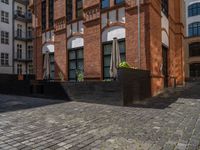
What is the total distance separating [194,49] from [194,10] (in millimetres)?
7390

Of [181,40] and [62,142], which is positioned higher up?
[181,40]

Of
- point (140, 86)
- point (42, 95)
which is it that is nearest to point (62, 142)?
point (140, 86)

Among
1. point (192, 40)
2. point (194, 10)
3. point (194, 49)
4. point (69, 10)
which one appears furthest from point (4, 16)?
point (194, 10)

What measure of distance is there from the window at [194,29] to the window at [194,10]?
6.24 ft

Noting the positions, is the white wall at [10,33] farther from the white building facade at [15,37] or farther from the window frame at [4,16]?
the window frame at [4,16]

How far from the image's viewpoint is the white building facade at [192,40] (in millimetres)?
40438

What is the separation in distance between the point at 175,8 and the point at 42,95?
14.9 m

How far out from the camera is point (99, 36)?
46.0 feet

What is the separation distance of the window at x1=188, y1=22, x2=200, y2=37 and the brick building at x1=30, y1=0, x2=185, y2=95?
23.7 meters

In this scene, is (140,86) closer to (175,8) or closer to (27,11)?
(175,8)

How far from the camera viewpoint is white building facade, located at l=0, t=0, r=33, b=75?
115ft

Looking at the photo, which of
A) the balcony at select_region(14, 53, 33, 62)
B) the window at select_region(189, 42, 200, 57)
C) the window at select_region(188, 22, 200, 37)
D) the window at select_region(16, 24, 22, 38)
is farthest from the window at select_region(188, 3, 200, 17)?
the window at select_region(16, 24, 22, 38)

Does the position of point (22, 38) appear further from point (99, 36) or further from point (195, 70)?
point (195, 70)

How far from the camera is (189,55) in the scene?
41156mm
